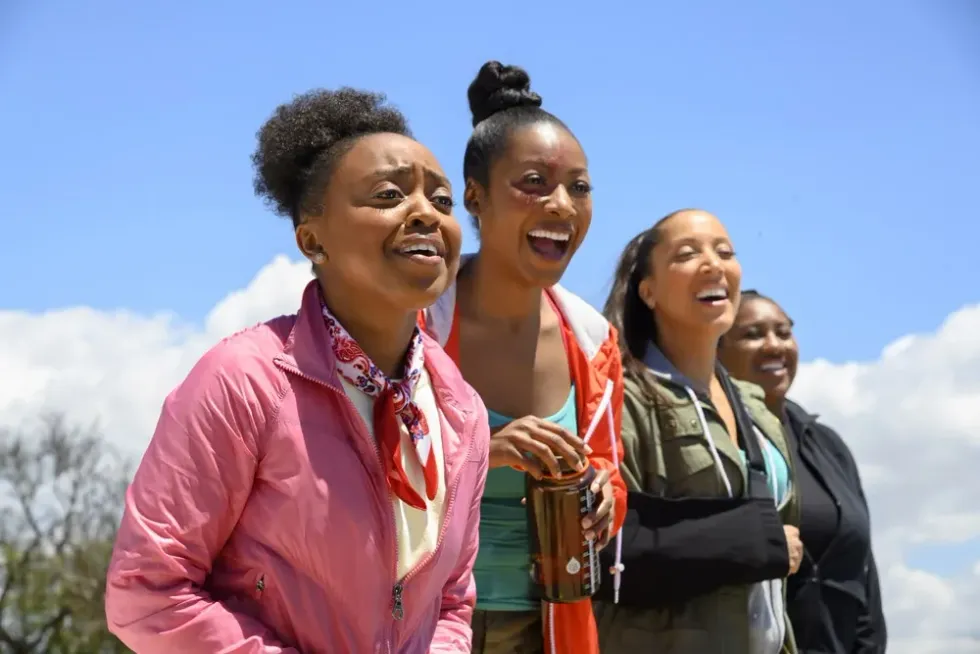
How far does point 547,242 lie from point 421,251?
1.03m

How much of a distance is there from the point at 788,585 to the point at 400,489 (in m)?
2.74

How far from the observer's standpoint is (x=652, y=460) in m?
4.02

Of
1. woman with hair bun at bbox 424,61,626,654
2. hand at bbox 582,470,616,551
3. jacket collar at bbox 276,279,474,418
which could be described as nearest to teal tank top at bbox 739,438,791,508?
woman with hair bun at bbox 424,61,626,654

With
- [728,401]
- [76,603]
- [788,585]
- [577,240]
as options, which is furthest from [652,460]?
[76,603]

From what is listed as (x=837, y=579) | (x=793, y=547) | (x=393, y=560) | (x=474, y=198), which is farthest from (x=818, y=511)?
(x=393, y=560)

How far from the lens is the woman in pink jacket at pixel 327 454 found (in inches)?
93.0

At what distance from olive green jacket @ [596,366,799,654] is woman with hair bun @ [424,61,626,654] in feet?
1.23

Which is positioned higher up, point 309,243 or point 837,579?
point 309,243

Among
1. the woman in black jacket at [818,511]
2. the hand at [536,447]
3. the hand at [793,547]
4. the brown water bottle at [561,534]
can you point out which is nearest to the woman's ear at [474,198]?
the hand at [536,447]

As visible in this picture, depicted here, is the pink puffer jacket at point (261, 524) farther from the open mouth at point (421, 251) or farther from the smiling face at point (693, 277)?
the smiling face at point (693, 277)

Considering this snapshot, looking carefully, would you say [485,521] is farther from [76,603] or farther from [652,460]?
[76,603]

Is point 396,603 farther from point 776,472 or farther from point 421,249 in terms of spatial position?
point 776,472

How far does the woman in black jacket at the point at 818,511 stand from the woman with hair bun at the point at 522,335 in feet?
5.09

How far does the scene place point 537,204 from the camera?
359 centimetres
